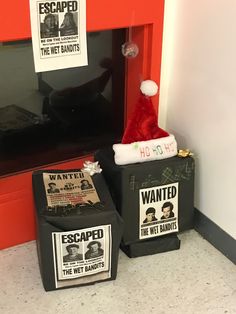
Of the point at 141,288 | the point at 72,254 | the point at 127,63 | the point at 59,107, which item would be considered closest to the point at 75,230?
the point at 72,254

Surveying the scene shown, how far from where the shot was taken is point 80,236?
119cm

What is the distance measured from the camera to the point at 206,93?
1.32m

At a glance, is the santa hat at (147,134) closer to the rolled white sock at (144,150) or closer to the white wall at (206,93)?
the rolled white sock at (144,150)

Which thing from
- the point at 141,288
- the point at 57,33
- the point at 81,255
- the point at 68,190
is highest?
the point at 57,33

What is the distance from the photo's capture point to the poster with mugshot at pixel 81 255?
119 centimetres

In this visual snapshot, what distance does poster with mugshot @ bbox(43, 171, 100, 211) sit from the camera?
1.22 m

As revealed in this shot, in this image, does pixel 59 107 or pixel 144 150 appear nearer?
pixel 144 150

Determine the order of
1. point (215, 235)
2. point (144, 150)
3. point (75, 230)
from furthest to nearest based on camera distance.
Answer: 1. point (215, 235)
2. point (144, 150)
3. point (75, 230)

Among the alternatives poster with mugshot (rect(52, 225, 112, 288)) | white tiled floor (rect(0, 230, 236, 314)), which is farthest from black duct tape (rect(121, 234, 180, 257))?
poster with mugshot (rect(52, 225, 112, 288))

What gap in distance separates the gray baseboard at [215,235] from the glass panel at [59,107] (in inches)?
14.9

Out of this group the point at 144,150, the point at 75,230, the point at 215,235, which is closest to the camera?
the point at 75,230

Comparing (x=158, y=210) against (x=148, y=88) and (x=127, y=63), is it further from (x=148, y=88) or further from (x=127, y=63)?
(x=127, y=63)

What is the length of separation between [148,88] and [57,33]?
0.94 feet

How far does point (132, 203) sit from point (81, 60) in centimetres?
41
